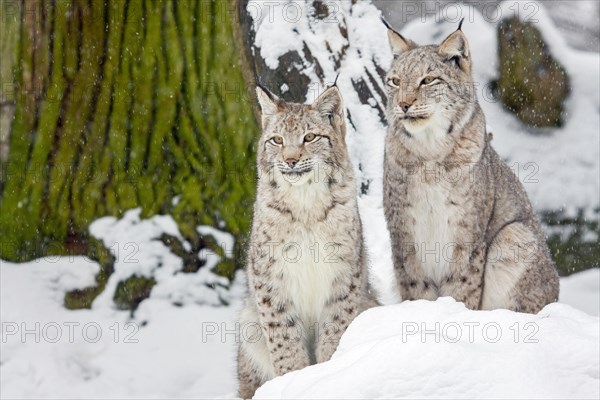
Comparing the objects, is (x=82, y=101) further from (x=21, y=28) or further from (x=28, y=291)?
(x=28, y=291)

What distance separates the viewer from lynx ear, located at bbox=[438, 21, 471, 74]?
5.60m

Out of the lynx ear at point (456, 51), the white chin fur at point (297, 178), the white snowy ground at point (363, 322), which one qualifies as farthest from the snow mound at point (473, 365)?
the lynx ear at point (456, 51)

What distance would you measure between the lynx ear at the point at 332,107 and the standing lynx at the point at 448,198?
14.0 inches

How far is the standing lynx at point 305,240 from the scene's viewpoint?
17.2ft

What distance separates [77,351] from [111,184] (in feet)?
4.45

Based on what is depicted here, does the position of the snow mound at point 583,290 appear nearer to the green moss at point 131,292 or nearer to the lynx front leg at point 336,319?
the lynx front leg at point 336,319

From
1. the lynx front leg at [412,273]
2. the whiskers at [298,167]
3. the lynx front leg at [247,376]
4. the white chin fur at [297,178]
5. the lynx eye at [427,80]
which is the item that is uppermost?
the lynx eye at [427,80]

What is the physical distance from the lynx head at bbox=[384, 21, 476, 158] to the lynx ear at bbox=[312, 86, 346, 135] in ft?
1.17

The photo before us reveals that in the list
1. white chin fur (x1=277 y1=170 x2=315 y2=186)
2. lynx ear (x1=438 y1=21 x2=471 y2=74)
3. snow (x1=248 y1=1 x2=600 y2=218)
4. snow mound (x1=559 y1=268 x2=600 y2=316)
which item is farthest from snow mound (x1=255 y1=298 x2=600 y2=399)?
snow (x1=248 y1=1 x2=600 y2=218)

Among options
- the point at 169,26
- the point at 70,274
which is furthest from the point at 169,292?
the point at 169,26

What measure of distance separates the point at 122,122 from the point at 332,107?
2184mm

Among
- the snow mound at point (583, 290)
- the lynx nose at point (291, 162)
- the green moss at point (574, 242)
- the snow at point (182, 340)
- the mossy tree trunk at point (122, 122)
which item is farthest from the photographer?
the green moss at point (574, 242)

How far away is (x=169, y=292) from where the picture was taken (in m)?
6.85

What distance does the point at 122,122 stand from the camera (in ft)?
22.9
